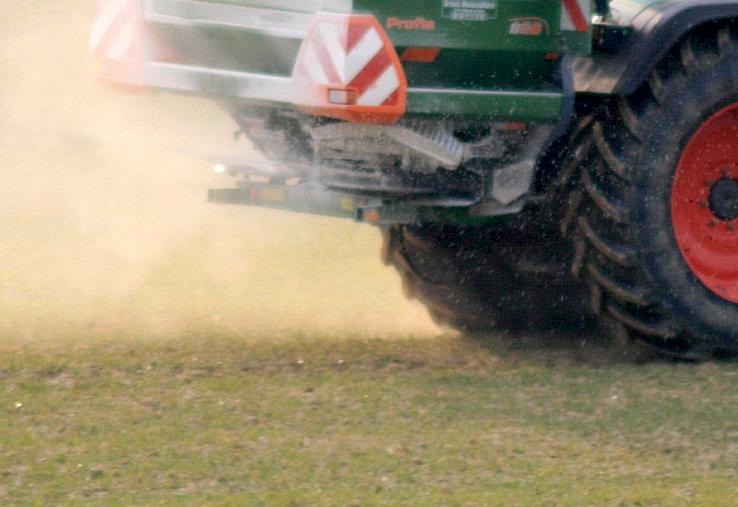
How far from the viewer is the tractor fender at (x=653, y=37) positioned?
5.36m

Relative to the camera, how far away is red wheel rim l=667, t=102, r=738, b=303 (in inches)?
225

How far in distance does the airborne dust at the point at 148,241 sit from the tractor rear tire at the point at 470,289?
17 centimetres

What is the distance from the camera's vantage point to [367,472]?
4207 mm

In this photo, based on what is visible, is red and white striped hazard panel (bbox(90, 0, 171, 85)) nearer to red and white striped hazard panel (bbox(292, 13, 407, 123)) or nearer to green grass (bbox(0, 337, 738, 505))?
red and white striped hazard panel (bbox(292, 13, 407, 123))

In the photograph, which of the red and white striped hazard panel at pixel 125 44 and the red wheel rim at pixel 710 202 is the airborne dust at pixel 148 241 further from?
the red wheel rim at pixel 710 202

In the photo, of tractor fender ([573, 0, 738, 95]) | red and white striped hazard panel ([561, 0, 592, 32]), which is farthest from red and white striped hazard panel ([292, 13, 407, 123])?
tractor fender ([573, 0, 738, 95])

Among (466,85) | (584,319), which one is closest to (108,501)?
(466,85)

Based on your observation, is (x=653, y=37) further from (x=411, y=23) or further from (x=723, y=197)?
(x=411, y=23)

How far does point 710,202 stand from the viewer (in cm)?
575

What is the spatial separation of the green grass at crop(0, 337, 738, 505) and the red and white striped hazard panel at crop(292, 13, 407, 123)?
101cm

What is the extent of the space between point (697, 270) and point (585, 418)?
122cm

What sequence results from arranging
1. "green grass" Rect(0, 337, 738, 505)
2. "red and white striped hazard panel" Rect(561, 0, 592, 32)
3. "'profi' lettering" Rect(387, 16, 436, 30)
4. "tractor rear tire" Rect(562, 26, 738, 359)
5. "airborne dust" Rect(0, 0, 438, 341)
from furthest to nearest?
"airborne dust" Rect(0, 0, 438, 341) < "tractor rear tire" Rect(562, 26, 738, 359) < "red and white striped hazard panel" Rect(561, 0, 592, 32) < "'profi' lettering" Rect(387, 16, 436, 30) < "green grass" Rect(0, 337, 738, 505)

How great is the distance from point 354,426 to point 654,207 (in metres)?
1.59

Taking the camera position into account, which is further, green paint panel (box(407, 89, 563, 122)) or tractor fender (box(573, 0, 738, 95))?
tractor fender (box(573, 0, 738, 95))
